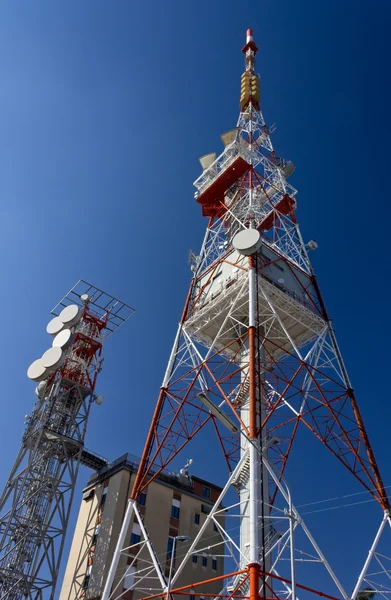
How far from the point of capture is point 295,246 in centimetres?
3397

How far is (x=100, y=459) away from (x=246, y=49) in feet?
125

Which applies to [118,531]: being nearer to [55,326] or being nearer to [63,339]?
[63,339]

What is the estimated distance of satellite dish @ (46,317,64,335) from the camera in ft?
147

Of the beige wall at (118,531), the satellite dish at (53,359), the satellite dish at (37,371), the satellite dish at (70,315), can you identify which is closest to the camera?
the beige wall at (118,531)

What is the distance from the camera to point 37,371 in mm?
41562

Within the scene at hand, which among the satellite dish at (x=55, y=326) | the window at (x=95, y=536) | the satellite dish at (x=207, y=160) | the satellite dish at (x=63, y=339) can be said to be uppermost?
the satellite dish at (x=207, y=160)

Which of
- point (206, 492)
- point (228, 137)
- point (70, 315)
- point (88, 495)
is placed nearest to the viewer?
point (228, 137)

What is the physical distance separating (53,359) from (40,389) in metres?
3.07

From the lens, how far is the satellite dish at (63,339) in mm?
41906

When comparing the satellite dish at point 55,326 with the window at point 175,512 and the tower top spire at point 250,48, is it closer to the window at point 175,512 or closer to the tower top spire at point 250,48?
the window at point 175,512

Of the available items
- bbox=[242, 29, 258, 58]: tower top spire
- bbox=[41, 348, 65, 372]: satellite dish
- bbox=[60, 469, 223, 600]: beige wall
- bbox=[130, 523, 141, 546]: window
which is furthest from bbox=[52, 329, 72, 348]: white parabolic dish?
bbox=[242, 29, 258, 58]: tower top spire

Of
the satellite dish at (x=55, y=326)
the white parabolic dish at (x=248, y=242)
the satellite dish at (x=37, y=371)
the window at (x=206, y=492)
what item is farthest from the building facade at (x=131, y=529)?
the white parabolic dish at (x=248, y=242)

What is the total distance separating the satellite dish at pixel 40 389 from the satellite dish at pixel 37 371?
72 centimetres

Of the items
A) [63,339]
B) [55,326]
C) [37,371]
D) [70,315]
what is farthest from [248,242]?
[55,326]
